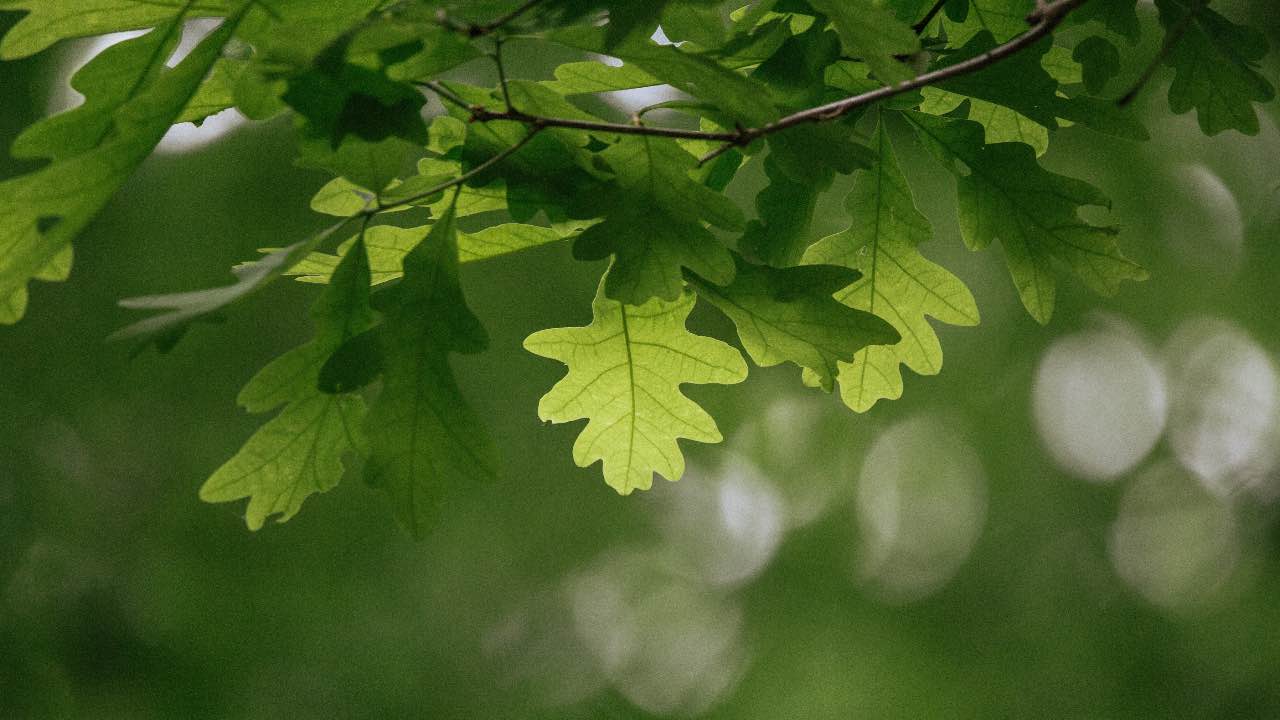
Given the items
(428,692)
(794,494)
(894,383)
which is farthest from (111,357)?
(894,383)

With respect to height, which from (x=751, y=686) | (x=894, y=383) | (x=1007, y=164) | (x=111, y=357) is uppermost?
(x=1007, y=164)

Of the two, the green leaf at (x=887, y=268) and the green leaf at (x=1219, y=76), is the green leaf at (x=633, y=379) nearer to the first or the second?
the green leaf at (x=887, y=268)

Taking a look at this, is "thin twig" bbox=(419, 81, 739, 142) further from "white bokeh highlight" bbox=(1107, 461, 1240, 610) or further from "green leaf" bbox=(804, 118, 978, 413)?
"white bokeh highlight" bbox=(1107, 461, 1240, 610)

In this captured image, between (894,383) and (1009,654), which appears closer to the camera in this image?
(894,383)

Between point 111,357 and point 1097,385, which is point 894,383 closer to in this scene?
point 111,357

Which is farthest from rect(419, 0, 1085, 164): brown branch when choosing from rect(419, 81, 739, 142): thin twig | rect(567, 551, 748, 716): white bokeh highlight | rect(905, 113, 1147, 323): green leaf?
rect(567, 551, 748, 716): white bokeh highlight

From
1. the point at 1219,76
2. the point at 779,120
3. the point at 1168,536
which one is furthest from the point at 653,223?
the point at 1168,536
